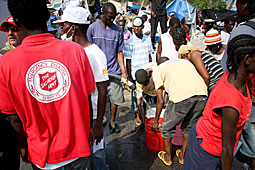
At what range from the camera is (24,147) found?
1421mm

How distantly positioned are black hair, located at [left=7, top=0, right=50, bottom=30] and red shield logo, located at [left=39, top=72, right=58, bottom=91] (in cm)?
33

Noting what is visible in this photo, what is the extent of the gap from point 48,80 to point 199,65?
76.1 inches

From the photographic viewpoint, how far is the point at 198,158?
1759 millimetres

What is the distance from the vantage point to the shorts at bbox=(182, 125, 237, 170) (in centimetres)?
168

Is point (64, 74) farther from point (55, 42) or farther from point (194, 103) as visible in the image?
point (194, 103)

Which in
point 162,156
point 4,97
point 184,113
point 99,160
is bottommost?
point 162,156

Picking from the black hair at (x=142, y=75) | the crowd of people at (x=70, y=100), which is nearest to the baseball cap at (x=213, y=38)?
the crowd of people at (x=70, y=100)

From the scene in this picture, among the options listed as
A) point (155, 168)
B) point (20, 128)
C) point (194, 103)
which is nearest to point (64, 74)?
point (20, 128)

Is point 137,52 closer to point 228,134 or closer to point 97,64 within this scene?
point 97,64

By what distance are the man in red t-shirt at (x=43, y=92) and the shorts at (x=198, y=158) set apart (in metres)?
1.00

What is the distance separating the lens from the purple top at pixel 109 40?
3.47 m

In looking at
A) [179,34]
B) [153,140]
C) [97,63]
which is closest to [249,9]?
[179,34]

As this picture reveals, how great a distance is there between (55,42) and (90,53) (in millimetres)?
608

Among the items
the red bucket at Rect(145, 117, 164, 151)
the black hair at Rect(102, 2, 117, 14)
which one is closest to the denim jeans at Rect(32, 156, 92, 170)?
the red bucket at Rect(145, 117, 164, 151)
